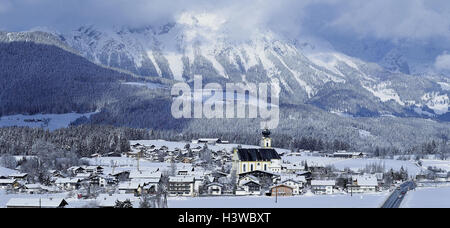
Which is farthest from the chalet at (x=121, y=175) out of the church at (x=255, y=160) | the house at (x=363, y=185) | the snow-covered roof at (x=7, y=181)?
the house at (x=363, y=185)

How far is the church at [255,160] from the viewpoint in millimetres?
75312

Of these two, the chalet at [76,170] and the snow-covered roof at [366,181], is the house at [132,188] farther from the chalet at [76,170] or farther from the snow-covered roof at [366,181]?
the snow-covered roof at [366,181]

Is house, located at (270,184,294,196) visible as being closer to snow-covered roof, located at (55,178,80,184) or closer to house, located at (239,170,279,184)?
house, located at (239,170,279,184)

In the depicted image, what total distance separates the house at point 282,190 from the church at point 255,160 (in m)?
16.0

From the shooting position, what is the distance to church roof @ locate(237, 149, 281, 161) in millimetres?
75431

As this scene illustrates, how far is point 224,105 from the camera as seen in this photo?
198m

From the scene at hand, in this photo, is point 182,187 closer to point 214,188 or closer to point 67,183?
point 214,188

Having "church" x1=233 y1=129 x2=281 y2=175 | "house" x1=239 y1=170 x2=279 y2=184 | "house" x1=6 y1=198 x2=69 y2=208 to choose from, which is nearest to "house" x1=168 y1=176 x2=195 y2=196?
"house" x1=239 y1=170 x2=279 y2=184

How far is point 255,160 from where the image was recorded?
250 feet

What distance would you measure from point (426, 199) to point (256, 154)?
31.9 m

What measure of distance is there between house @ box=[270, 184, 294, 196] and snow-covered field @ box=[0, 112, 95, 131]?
116m

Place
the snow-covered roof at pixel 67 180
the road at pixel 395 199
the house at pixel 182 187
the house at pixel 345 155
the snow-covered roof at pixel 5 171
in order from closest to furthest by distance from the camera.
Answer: the road at pixel 395 199, the house at pixel 182 187, the snow-covered roof at pixel 67 180, the snow-covered roof at pixel 5 171, the house at pixel 345 155

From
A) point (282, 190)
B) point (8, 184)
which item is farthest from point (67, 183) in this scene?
point (282, 190)

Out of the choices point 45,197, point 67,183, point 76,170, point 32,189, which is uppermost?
point 76,170
